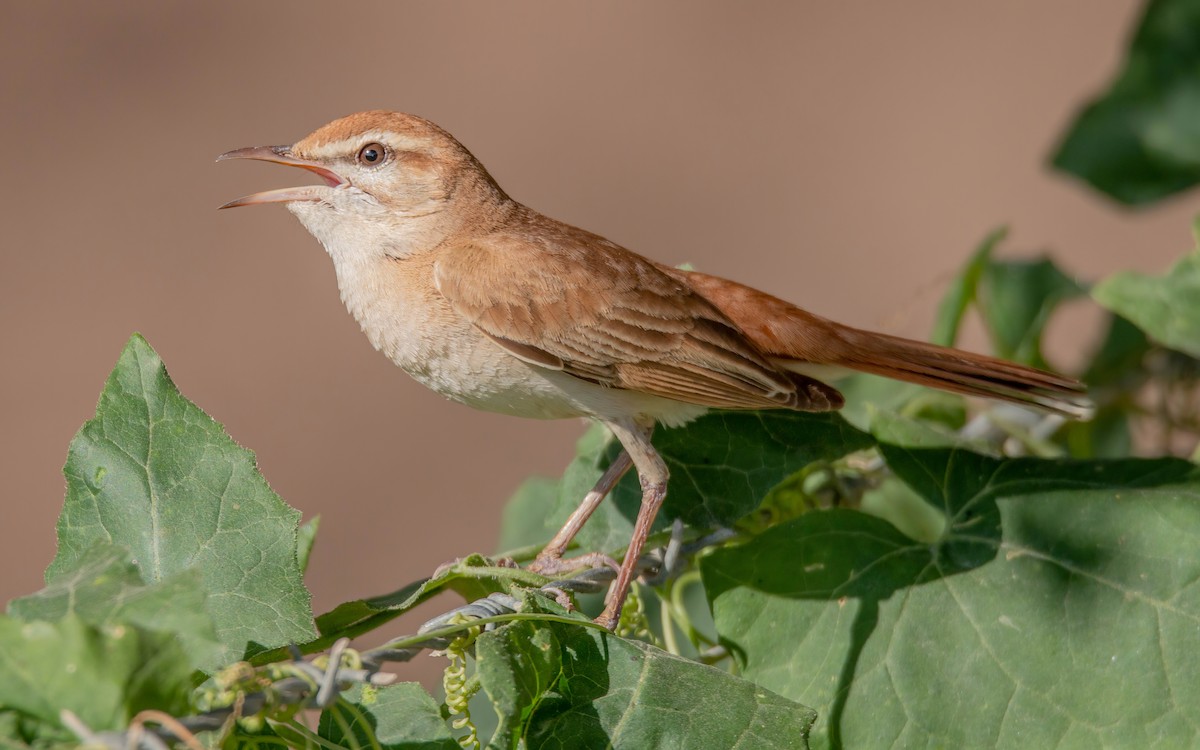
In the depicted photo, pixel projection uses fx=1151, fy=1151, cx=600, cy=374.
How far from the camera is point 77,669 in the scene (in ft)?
5.65

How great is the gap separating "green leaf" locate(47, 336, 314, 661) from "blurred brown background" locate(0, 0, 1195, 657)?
7.35 metres

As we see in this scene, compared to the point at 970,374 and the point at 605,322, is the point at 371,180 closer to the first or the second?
the point at 605,322

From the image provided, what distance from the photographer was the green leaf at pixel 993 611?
2.76m

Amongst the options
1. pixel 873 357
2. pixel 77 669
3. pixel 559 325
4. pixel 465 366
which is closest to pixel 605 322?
pixel 559 325

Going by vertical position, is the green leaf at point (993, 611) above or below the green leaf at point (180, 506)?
below

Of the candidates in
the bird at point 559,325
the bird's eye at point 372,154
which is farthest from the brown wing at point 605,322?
the bird's eye at point 372,154

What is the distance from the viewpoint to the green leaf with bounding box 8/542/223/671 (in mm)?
1848

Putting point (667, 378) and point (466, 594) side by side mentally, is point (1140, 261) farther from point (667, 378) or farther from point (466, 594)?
point (466, 594)

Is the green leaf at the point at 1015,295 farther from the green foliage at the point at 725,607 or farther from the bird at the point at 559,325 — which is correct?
the bird at the point at 559,325

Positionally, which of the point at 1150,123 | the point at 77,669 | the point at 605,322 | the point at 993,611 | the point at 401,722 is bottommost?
the point at 993,611

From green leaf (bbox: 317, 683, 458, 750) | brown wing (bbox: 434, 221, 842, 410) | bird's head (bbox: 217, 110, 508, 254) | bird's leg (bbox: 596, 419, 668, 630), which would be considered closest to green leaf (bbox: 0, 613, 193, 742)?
green leaf (bbox: 317, 683, 458, 750)

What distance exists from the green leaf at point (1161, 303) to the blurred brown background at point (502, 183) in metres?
6.64

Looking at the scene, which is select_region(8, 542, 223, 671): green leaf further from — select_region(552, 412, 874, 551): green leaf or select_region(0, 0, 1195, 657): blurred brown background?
select_region(0, 0, 1195, 657): blurred brown background

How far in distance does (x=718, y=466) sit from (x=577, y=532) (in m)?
0.48
